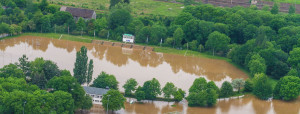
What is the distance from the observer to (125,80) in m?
63.0

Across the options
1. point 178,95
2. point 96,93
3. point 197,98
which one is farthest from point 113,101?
point 197,98

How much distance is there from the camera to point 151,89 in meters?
57.7

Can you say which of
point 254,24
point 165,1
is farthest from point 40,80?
point 165,1

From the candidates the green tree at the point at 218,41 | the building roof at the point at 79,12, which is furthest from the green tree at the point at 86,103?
the building roof at the point at 79,12

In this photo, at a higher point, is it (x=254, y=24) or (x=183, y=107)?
(x=254, y=24)

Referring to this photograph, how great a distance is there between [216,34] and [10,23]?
26513mm

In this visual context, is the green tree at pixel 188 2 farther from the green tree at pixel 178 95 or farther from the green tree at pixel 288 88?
the green tree at pixel 178 95

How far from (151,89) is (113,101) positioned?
17.7 feet

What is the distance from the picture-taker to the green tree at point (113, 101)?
53625 mm

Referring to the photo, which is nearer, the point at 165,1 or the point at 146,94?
the point at 146,94

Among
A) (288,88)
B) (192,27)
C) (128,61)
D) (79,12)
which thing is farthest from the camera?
(79,12)

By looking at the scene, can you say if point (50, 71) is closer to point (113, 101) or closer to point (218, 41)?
point (113, 101)

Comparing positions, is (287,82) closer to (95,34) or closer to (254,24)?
(254,24)

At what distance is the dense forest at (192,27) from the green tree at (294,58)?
15.1 inches
